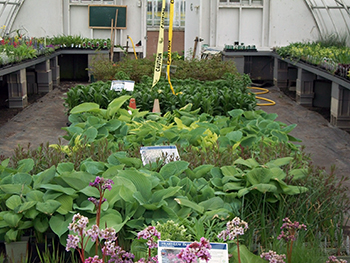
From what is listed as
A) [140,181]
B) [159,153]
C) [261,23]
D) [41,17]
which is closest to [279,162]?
[159,153]

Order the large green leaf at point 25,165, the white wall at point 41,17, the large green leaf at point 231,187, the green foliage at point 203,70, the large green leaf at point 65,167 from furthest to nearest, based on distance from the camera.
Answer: the white wall at point 41,17
the green foliage at point 203,70
the large green leaf at point 25,165
the large green leaf at point 65,167
the large green leaf at point 231,187

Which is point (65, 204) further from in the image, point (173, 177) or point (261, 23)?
point (261, 23)

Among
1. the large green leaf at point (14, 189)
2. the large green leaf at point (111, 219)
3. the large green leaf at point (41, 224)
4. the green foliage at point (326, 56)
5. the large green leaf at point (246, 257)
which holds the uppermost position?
the green foliage at point (326, 56)

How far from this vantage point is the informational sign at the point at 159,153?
2.65 m

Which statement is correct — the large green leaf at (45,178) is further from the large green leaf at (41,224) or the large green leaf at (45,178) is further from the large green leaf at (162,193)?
the large green leaf at (162,193)

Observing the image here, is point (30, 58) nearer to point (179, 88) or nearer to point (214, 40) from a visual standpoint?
point (179, 88)

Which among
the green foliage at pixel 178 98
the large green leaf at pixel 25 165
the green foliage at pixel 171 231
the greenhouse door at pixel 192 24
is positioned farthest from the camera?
the greenhouse door at pixel 192 24

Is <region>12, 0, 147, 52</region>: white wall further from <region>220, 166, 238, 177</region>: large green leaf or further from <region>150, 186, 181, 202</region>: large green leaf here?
<region>150, 186, 181, 202</region>: large green leaf

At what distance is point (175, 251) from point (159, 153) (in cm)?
125

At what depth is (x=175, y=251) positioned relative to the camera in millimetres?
1506

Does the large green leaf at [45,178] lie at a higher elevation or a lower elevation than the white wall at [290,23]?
lower

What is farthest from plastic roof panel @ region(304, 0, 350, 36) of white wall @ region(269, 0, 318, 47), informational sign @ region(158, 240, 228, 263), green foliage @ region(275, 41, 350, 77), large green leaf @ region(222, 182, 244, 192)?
informational sign @ region(158, 240, 228, 263)

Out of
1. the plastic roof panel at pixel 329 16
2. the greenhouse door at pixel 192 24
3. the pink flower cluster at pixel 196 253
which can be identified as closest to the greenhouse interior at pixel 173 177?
the pink flower cluster at pixel 196 253

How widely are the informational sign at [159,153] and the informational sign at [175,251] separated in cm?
110
